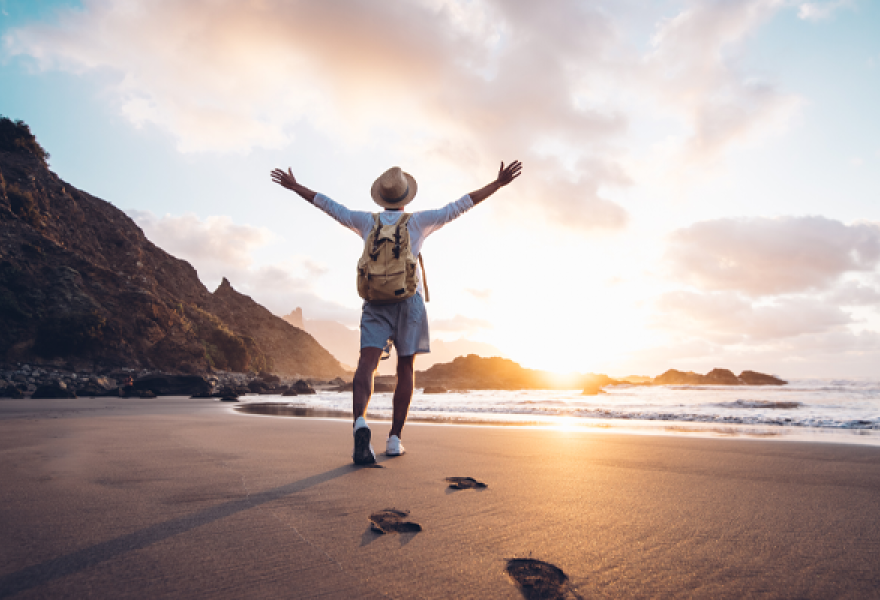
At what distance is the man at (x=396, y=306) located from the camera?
3.33m

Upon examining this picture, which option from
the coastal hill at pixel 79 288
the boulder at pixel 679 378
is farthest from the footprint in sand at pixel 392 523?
the boulder at pixel 679 378

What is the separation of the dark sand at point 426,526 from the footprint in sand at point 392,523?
0.14 ft

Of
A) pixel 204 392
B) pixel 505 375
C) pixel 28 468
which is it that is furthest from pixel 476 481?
pixel 505 375

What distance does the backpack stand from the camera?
3182 millimetres

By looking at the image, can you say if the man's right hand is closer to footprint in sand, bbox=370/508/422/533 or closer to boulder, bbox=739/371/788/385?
footprint in sand, bbox=370/508/422/533

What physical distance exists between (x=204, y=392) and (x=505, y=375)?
4045 cm

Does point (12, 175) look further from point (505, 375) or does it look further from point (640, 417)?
point (505, 375)

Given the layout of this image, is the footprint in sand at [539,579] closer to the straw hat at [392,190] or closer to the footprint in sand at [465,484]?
the footprint in sand at [465,484]

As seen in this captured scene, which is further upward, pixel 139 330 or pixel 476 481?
pixel 139 330

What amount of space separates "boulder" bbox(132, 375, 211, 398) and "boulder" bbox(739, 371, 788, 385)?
133 ft

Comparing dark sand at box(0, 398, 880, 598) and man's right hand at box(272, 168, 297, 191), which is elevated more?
man's right hand at box(272, 168, 297, 191)

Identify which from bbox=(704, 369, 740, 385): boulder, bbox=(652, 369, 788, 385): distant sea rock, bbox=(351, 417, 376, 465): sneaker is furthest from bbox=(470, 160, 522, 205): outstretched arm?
bbox=(704, 369, 740, 385): boulder

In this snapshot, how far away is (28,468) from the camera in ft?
8.23

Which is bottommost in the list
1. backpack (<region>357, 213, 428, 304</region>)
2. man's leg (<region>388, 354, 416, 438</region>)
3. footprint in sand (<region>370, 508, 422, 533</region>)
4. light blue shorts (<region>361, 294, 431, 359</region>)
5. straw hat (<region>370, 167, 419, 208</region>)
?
footprint in sand (<region>370, 508, 422, 533</region>)
